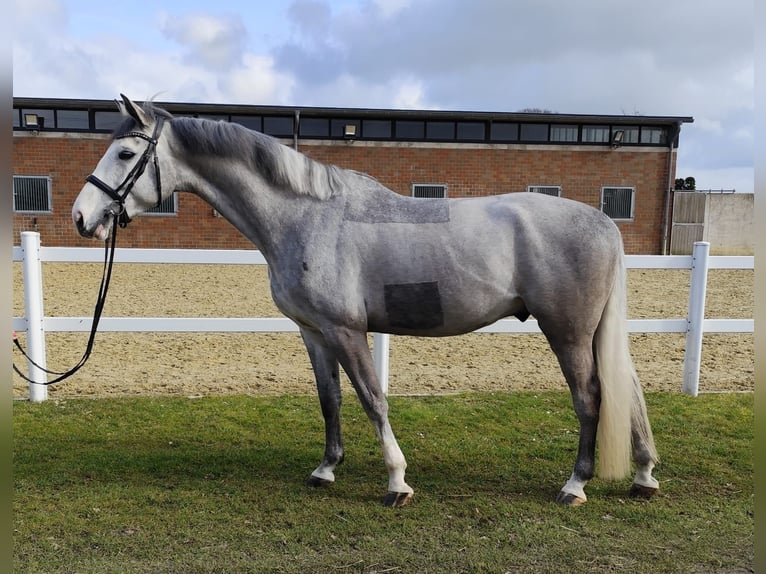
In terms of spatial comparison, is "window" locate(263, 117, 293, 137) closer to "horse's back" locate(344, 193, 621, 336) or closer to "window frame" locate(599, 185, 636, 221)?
"window frame" locate(599, 185, 636, 221)

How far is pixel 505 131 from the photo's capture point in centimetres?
1761

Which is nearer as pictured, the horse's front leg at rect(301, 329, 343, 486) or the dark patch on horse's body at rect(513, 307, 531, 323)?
the dark patch on horse's body at rect(513, 307, 531, 323)

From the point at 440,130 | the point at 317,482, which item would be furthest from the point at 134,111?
the point at 440,130

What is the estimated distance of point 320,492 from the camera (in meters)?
3.17

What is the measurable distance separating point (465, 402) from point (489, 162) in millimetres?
13773

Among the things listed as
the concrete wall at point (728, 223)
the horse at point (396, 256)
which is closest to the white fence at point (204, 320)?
the horse at point (396, 256)

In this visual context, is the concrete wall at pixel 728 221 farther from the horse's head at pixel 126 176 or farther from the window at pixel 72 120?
the horse's head at pixel 126 176

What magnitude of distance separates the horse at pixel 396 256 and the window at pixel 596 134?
16.7 metres

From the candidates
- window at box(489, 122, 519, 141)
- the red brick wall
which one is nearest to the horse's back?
the red brick wall

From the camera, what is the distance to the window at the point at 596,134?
704 inches

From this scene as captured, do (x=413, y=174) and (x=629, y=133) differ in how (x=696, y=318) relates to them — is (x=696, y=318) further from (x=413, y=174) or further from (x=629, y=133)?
A: (x=629, y=133)

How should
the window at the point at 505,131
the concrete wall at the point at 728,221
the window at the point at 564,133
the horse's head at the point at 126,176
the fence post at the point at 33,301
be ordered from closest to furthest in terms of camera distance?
the horse's head at the point at 126,176
the fence post at the point at 33,301
the window at the point at 505,131
the window at the point at 564,133
the concrete wall at the point at 728,221

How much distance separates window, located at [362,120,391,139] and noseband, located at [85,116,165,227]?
49.2 feet

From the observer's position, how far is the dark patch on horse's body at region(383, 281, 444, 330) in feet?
9.37
